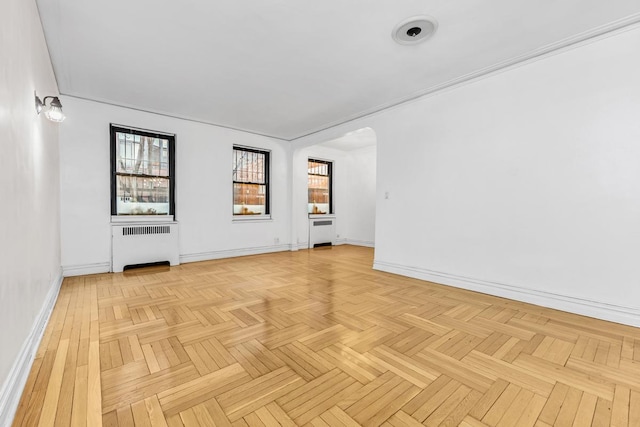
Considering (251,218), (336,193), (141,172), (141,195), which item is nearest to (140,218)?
(141,195)

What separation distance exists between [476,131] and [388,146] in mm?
1212

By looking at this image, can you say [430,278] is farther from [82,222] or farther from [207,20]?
[82,222]

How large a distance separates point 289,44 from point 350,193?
16.7ft

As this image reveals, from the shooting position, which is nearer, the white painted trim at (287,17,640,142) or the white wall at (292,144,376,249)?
the white painted trim at (287,17,640,142)

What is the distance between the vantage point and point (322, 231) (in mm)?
6832

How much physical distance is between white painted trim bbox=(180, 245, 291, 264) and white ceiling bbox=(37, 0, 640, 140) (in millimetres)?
2515

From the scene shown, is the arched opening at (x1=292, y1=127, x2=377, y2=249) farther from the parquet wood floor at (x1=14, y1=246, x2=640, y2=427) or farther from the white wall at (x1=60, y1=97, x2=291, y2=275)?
the parquet wood floor at (x1=14, y1=246, x2=640, y2=427)

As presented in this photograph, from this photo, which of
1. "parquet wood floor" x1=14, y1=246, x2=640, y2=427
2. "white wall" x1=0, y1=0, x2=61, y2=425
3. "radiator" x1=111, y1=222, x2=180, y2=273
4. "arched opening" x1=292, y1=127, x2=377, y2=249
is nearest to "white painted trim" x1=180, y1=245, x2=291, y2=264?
"radiator" x1=111, y1=222, x2=180, y2=273

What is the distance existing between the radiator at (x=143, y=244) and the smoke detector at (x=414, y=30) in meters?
4.11

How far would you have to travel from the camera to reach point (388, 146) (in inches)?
163

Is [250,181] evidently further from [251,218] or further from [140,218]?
[140,218]

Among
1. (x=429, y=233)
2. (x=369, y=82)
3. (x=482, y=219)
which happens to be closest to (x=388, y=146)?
(x=369, y=82)

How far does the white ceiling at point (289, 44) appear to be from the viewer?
7.15 feet

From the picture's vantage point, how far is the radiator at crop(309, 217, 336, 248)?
6.64 meters
